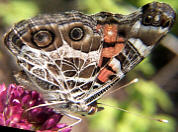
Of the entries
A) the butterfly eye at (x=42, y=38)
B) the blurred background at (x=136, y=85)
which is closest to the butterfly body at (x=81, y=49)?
the butterfly eye at (x=42, y=38)

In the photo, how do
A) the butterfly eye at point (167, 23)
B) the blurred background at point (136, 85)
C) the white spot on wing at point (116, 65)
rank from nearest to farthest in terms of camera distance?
the butterfly eye at point (167, 23) → the white spot on wing at point (116, 65) → the blurred background at point (136, 85)

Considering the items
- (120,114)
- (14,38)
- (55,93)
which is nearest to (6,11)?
(14,38)

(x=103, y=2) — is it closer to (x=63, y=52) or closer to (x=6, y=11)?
(x=63, y=52)

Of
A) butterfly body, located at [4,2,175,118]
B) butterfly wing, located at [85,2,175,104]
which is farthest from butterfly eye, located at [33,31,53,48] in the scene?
butterfly wing, located at [85,2,175,104]

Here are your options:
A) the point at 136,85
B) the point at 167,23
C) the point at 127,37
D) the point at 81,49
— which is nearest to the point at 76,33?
the point at 81,49

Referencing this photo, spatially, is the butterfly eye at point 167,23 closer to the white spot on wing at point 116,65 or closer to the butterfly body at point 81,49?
the butterfly body at point 81,49

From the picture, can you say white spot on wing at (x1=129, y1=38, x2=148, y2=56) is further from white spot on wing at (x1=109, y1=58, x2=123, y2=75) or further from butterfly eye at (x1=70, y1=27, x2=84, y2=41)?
butterfly eye at (x1=70, y1=27, x2=84, y2=41)

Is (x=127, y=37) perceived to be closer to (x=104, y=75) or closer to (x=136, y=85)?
(x=104, y=75)
